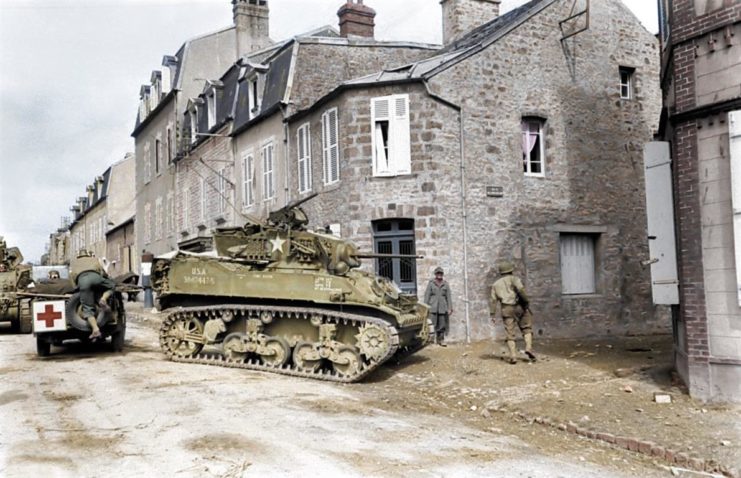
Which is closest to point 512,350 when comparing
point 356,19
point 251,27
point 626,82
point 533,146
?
point 533,146

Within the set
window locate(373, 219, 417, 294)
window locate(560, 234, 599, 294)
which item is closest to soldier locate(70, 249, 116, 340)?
window locate(373, 219, 417, 294)

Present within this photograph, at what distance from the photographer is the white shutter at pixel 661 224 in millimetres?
9633

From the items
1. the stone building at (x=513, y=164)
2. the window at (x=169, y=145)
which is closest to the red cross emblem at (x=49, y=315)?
the stone building at (x=513, y=164)

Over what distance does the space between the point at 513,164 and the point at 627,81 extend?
184 inches

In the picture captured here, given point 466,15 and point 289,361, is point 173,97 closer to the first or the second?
point 466,15

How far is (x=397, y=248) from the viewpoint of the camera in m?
16.1

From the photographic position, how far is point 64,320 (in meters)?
12.0

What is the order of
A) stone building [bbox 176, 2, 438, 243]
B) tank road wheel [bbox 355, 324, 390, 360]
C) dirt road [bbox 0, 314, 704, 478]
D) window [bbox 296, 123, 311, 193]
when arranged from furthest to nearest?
stone building [bbox 176, 2, 438, 243], window [bbox 296, 123, 311, 193], tank road wheel [bbox 355, 324, 390, 360], dirt road [bbox 0, 314, 704, 478]

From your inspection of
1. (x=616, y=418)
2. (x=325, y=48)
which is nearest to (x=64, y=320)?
(x=616, y=418)

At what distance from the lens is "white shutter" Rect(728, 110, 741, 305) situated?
8.30 meters

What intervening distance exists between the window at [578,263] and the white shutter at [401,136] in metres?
4.30

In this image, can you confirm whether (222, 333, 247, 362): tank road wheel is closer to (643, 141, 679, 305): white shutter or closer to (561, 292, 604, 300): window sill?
(643, 141, 679, 305): white shutter

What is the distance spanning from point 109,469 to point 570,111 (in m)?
14.4

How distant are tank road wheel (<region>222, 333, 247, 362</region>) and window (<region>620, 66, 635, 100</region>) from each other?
1217 centimetres
